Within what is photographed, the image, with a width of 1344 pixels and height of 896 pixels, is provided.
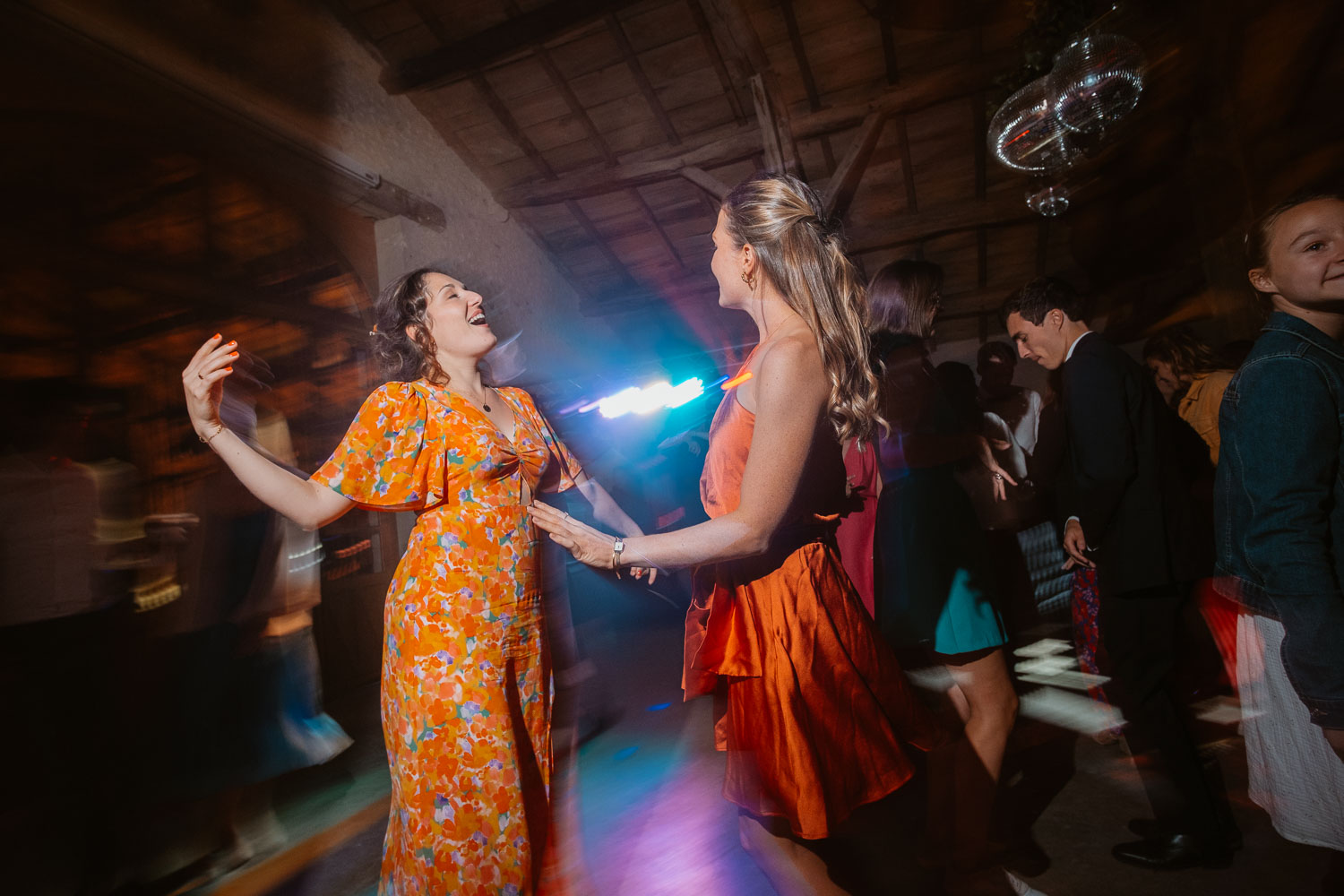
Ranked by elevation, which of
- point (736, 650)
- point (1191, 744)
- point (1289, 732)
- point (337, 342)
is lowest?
point (1191, 744)

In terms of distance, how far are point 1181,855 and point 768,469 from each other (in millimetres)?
1868

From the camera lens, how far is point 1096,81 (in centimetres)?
276

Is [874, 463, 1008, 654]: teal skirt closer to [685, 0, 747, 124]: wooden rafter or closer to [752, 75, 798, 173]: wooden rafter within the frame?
[752, 75, 798, 173]: wooden rafter

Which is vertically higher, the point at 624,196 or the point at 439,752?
the point at 624,196

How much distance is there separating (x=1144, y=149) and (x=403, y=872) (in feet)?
23.3

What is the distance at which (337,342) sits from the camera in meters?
4.54

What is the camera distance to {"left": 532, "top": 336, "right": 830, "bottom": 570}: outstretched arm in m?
0.99

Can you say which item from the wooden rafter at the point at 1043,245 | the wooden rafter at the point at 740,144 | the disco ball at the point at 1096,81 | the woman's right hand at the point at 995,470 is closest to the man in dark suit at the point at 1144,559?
the woman's right hand at the point at 995,470

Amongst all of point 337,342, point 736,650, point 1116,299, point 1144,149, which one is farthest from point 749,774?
point 1116,299

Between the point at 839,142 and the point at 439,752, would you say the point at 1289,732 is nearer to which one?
the point at 439,752

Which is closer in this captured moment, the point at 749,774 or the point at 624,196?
the point at 749,774

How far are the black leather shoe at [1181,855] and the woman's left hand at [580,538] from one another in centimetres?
184

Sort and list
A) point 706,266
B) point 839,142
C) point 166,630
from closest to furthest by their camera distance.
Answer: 1. point 166,630
2. point 839,142
3. point 706,266

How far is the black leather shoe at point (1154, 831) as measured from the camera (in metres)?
1.77
